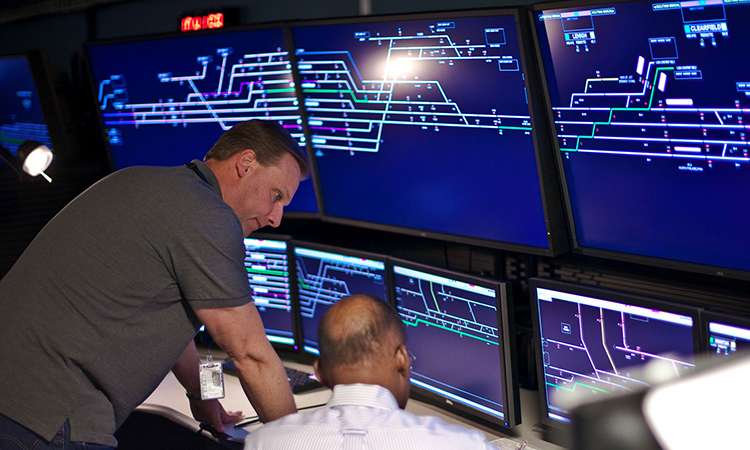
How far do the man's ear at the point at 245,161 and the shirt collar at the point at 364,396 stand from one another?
0.74 m

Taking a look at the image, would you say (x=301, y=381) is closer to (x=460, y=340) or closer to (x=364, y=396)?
(x=460, y=340)

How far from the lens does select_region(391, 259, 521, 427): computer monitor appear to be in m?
1.82

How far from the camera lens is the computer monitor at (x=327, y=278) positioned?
221 cm

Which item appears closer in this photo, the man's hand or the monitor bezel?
the man's hand

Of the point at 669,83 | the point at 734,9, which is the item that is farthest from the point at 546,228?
the point at 734,9

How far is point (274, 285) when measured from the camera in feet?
8.38

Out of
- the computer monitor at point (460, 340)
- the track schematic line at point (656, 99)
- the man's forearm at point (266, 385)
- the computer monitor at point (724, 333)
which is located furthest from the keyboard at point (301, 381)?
the computer monitor at point (724, 333)

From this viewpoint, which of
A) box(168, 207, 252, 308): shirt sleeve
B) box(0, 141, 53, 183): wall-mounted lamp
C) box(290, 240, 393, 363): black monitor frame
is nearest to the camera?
box(168, 207, 252, 308): shirt sleeve

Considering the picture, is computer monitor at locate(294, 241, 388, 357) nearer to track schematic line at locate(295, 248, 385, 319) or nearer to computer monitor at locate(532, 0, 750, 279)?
track schematic line at locate(295, 248, 385, 319)

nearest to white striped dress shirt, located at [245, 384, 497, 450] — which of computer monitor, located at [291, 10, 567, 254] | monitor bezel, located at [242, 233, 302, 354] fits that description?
computer monitor, located at [291, 10, 567, 254]

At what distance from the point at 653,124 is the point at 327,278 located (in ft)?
4.05

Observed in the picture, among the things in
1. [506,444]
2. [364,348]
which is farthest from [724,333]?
[364,348]

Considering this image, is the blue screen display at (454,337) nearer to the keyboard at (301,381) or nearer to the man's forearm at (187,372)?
the keyboard at (301,381)

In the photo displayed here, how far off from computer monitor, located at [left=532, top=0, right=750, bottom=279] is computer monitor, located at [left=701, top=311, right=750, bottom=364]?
0.12 metres
